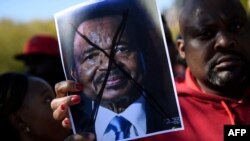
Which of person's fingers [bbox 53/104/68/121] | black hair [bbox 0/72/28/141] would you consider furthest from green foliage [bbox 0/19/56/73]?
person's fingers [bbox 53/104/68/121]

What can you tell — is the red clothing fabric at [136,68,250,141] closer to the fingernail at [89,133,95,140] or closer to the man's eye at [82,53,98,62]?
the fingernail at [89,133,95,140]

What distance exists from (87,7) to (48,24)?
11.4m

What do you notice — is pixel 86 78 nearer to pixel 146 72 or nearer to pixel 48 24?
pixel 146 72

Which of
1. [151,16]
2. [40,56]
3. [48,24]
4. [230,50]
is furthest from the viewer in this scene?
[48,24]

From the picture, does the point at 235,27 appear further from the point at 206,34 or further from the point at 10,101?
the point at 10,101

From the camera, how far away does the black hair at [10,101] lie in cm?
253

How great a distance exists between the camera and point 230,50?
78.1 inches

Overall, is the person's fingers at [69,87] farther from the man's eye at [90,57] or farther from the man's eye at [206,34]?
→ the man's eye at [206,34]

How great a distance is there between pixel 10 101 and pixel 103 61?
846 millimetres

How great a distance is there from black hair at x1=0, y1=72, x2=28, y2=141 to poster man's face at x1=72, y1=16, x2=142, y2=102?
2.48ft

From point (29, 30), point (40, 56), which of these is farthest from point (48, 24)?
point (40, 56)

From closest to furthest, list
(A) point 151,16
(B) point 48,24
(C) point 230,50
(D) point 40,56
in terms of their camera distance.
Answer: (A) point 151,16 < (C) point 230,50 < (D) point 40,56 < (B) point 48,24

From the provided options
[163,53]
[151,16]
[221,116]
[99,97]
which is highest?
[151,16]

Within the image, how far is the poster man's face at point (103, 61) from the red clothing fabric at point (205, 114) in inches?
10.0
